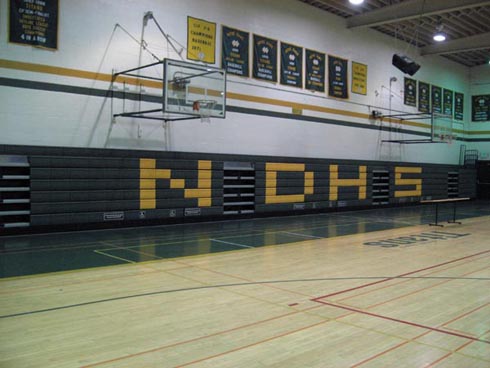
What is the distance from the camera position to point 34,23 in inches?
334

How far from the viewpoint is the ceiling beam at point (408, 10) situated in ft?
40.7

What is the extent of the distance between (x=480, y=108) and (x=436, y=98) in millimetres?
3229

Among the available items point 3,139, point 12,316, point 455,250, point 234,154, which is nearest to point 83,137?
point 3,139

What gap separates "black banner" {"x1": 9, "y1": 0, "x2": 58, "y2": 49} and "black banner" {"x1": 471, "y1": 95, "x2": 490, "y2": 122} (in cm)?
1807

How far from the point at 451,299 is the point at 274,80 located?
9063 millimetres

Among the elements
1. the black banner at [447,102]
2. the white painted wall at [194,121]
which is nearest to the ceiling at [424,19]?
the white painted wall at [194,121]

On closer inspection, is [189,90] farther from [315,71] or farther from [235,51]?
[315,71]

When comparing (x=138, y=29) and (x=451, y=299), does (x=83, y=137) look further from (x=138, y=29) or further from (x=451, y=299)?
(x=451, y=299)

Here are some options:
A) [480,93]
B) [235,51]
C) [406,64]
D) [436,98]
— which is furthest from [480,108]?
[235,51]

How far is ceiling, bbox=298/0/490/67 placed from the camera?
12.8 m

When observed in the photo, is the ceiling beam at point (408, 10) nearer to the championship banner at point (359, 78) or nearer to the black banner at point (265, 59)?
the championship banner at point (359, 78)

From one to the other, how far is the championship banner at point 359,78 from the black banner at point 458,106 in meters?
6.65

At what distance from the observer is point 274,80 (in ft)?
41.3

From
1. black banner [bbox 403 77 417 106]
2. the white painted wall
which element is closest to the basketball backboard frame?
the white painted wall
